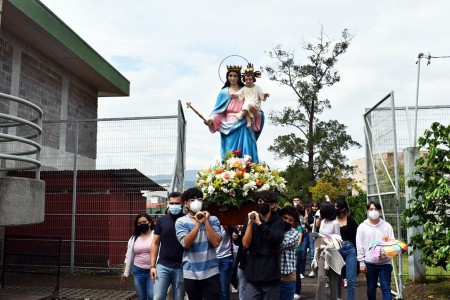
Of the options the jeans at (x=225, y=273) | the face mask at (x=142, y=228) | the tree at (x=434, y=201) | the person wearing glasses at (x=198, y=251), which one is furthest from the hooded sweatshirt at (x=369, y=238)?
the face mask at (x=142, y=228)

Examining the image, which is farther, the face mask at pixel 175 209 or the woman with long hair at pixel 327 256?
the woman with long hair at pixel 327 256

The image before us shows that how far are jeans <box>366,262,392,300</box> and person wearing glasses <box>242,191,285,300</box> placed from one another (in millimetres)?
2567

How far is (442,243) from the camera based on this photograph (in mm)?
8359

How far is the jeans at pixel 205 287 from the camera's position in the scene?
522 centimetres

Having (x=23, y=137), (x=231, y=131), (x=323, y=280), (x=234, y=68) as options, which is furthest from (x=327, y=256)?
(x=23, y=137)

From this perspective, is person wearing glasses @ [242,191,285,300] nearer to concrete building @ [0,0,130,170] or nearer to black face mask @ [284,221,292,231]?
black face mask @ [284,221,292,231]

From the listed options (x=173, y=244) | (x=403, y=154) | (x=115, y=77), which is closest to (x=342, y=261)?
(x=173, y=244)

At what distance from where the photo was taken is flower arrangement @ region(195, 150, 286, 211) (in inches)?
238

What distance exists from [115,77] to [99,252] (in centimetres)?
707

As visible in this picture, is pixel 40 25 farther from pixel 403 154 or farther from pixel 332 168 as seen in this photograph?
pixel 332 168

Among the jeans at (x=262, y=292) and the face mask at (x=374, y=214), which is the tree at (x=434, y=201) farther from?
the jeans at (x=262, y=292)

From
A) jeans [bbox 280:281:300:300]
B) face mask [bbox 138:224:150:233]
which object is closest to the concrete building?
face mask [bbox 138:224:150:233]

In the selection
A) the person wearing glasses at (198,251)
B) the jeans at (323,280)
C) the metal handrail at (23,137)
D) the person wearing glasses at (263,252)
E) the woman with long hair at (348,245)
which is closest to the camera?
the person wearing glasses at (263,252)

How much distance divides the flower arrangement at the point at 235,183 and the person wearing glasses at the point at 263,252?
0.86 meters
